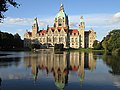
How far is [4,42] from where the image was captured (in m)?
128

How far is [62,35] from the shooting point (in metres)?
179

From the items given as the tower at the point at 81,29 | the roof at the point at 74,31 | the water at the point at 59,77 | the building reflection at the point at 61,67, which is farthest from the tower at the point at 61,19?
the water at the point at 59,77

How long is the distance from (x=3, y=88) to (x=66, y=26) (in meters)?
166

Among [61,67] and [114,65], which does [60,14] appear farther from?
[61,67]

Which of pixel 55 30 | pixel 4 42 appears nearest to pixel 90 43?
pixel 55 30

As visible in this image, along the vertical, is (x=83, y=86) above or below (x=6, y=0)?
below

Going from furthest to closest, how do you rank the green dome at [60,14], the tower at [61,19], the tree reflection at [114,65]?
the green dome at [60,14]
the tower at [61,19]
the tree reflection at [114,65]

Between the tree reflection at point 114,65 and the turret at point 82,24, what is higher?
the turret at point 82,24

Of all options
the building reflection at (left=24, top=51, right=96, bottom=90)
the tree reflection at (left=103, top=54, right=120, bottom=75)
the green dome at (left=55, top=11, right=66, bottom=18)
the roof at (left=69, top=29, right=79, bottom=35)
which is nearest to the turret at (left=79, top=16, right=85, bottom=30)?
the roof at (left=69, top=29, right=79, bottom=35)

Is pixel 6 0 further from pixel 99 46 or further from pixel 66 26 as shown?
pixel 66 26

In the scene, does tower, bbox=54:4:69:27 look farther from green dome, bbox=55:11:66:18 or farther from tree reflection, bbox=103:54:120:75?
tree reflection, bbox=103:54:120:75

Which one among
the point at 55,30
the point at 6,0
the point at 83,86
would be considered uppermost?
the point at 55,30

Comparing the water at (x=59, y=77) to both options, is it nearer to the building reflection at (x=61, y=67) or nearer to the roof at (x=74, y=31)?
the building reflection at (x=61, y=67)

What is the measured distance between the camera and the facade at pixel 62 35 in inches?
7047
